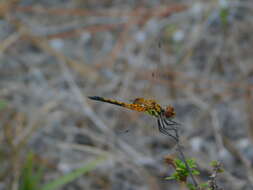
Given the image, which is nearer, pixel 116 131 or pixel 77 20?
pixel 116 131

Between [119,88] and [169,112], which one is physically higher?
[119,88]

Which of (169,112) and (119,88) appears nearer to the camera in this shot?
(169,112)

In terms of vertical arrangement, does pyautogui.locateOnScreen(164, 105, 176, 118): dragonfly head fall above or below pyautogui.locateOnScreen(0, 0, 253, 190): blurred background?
below

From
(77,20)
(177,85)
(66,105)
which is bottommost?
(66,105)

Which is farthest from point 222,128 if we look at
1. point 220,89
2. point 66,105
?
point 66,105

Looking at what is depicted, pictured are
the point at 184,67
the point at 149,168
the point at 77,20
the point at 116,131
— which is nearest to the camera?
the point at 149,168

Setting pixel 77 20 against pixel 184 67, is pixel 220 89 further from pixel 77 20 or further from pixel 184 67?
pixel 77 20

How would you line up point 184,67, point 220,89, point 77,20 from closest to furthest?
point 220,89
point 184,67
point 77,20

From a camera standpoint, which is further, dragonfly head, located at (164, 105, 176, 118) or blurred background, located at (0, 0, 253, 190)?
blurred background, located at (0, 0, 253, 190)
